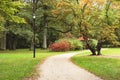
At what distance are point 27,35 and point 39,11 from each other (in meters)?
5.83

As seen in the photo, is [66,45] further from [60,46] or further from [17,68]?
[17,68]

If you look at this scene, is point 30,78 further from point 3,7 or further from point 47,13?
point 47,13

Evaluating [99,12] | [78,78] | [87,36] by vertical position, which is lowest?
[78,78]

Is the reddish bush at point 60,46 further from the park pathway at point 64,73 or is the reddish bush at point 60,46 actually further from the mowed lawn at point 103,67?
the park pathway at point 64,73

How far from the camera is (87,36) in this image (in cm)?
3556

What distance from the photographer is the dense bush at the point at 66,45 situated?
4975 centimetres

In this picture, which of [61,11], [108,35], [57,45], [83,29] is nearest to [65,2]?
[61,11]

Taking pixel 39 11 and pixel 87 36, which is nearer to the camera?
pixel 87 36

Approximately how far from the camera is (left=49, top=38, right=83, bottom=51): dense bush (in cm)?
4975

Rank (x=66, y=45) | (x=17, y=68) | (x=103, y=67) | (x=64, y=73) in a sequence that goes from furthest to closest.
→ (x=66, y=45) < (x=103, y=67) < (x=17, y=68) < (x=64, y=73)

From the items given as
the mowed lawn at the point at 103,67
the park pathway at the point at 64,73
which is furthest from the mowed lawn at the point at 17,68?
the mowed lawn at the point at 103,67

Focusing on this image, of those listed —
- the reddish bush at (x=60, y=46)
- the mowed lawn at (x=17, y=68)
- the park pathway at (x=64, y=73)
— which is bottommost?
the park pathway at (x=64, y=73)

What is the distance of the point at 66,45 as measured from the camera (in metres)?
50.4

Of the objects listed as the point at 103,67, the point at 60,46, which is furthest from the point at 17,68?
the point at 60,46
